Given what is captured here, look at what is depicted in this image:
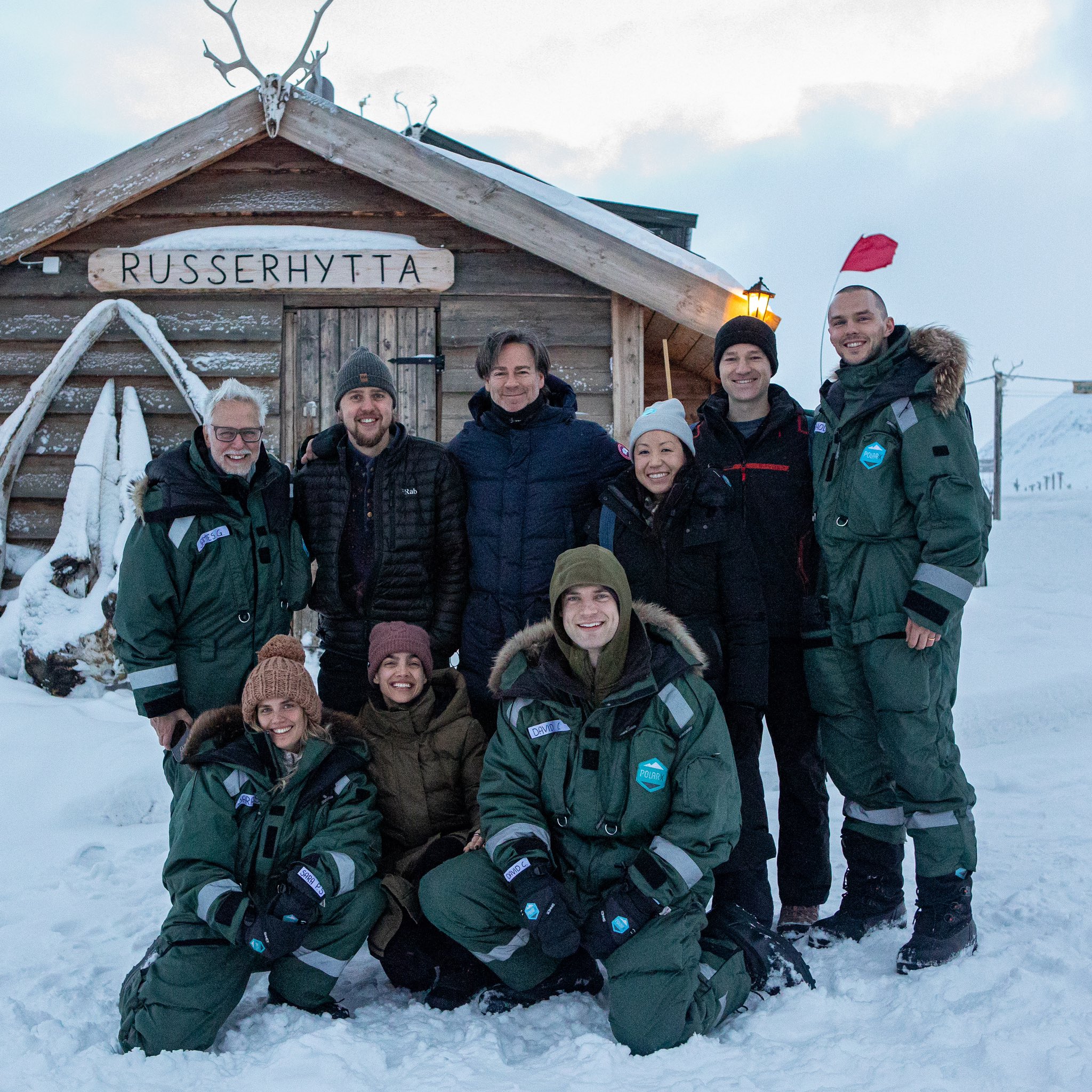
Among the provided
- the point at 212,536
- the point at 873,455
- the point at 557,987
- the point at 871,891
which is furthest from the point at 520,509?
the point at 871,891

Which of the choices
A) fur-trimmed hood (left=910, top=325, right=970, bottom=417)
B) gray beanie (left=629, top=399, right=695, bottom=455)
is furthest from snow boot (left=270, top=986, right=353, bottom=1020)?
fur-trimmed hood (left=910, top=325, right=970, bottom=417)

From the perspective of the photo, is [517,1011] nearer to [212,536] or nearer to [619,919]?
[619,919]

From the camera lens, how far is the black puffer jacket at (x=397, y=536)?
3131 mm

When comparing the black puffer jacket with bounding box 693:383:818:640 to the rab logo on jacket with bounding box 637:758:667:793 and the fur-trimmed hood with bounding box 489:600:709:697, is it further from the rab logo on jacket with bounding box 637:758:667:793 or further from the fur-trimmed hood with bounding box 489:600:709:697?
the rab logo on jacket with bounding box 637:758:667:793

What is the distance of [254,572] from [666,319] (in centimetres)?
386

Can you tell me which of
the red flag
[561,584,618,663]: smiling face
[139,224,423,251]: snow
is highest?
[139,224,423,251]: snow

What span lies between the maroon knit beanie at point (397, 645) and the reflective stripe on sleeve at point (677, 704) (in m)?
0.77

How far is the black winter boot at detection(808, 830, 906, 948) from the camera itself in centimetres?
294

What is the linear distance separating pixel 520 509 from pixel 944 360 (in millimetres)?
1419

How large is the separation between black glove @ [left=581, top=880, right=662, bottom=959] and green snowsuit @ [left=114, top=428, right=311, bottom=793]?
54.0 inches

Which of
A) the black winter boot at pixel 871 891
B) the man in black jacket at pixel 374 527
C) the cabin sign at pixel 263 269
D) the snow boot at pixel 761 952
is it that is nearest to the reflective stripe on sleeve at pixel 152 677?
the man in black jacket at pixel 374 527

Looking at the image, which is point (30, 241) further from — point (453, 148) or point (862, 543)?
point (453, 148)

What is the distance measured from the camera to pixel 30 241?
5508mm

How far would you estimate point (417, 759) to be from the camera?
288 centimetres
